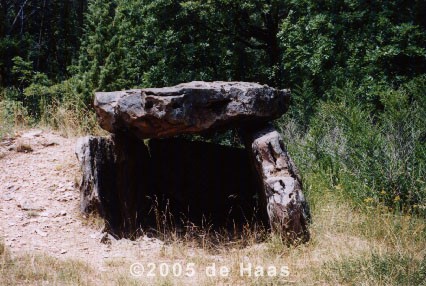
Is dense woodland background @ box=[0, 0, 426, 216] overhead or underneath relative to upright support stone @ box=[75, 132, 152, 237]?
overhead

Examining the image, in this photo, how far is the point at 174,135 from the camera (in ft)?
→ 19.3

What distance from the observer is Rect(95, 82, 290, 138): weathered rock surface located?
5.49 meters

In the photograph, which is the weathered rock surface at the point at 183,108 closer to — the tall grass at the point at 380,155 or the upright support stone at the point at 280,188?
the upright support stone at the point at 280,188

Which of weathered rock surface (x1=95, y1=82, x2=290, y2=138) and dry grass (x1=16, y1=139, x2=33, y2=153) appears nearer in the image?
weathered rock surface (x1=95, y1=82, x2=290, y2=138)

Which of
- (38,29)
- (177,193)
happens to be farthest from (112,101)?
(38,29)

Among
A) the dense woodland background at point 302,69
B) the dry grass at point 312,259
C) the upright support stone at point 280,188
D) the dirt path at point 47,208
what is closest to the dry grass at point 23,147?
the dirt path at point 47,208

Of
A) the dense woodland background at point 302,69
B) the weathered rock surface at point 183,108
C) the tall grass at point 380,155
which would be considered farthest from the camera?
the dense woodland background at point 302,69

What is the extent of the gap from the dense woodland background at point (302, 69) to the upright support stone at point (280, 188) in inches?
37.5

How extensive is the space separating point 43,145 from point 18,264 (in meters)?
3.46

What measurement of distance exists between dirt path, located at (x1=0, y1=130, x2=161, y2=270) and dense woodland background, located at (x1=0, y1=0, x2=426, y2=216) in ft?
2.97

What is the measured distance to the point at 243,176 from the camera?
298 inches

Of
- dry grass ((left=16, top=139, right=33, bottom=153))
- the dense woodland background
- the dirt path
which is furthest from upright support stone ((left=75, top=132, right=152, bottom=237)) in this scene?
the dense woodland background

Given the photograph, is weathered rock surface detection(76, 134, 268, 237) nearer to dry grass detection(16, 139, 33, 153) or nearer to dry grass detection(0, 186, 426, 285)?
dry grass detection(0, 186, 426, 285)

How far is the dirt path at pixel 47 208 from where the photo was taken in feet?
16.7
